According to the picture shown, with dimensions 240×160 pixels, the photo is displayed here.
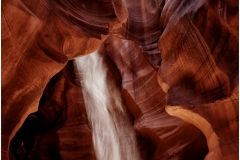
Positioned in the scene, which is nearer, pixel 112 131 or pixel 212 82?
pixel 212 82

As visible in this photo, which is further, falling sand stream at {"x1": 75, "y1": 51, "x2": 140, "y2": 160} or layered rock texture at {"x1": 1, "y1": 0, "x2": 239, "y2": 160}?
falling sand stream at {"x1": 75, "y1": 51, "x2": 140, "y2": 160}

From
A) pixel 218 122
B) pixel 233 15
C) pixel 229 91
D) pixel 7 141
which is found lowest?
pixel 218 122

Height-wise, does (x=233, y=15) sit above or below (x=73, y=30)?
below

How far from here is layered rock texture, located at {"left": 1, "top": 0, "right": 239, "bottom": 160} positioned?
4.66m

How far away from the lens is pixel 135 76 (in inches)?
346

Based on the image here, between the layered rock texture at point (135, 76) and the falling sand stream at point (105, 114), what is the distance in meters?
0.20

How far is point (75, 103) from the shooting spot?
8.26 meters

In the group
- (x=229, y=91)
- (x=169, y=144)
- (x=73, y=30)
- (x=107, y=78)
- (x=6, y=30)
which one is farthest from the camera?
(x=107, y=78)

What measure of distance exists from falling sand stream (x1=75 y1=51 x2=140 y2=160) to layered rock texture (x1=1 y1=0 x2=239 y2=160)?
0.20m

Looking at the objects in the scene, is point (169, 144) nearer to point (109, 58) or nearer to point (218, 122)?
point (218, 122)

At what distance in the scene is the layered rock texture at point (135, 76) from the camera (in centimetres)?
466

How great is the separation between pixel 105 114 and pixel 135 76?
1.34m

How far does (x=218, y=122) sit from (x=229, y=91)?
522mm

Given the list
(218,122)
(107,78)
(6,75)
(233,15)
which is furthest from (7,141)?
(107,78)
